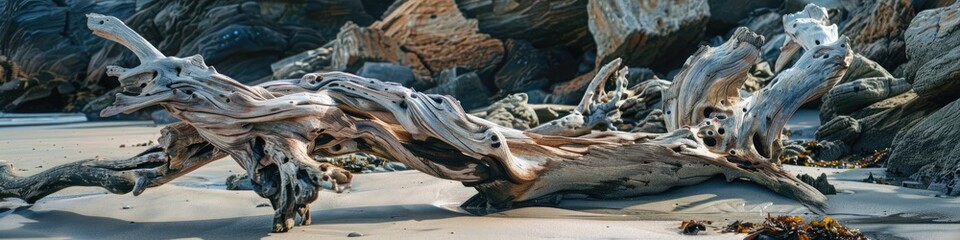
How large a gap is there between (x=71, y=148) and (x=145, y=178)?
19.0 ft

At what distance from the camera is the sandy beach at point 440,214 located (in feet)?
16.9

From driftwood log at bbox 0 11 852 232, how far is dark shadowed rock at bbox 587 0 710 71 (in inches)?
379

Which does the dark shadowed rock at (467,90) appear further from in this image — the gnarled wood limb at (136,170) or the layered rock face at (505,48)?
the gnarled wood limb at (136,170)

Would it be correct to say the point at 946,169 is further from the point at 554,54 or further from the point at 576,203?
the point at 554,54

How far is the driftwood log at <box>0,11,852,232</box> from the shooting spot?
5285 millimetres

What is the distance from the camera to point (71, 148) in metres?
11.0

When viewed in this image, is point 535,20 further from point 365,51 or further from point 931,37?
point 931,37

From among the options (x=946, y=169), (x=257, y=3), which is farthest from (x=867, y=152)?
(x=257, y=3)

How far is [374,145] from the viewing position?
5.73 metres

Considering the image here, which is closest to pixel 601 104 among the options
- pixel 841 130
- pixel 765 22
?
pixel 841 130

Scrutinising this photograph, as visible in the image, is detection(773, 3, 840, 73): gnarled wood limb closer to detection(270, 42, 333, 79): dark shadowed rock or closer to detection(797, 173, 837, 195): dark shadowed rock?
detection(797, 173, 837, 195): dark shadowed rock

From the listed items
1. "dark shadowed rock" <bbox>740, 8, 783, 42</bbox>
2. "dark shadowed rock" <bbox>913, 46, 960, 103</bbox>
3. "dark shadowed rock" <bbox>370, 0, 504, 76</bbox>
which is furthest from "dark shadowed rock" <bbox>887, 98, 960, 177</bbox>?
"dark shadowed rock" <bbox>370, 0, 504, 76</bbox>

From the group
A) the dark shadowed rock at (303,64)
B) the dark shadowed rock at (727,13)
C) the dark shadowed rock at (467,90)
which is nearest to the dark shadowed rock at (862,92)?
the dark shadowed rock at (467,90)

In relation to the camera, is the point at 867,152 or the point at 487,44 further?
the point at 487,44
